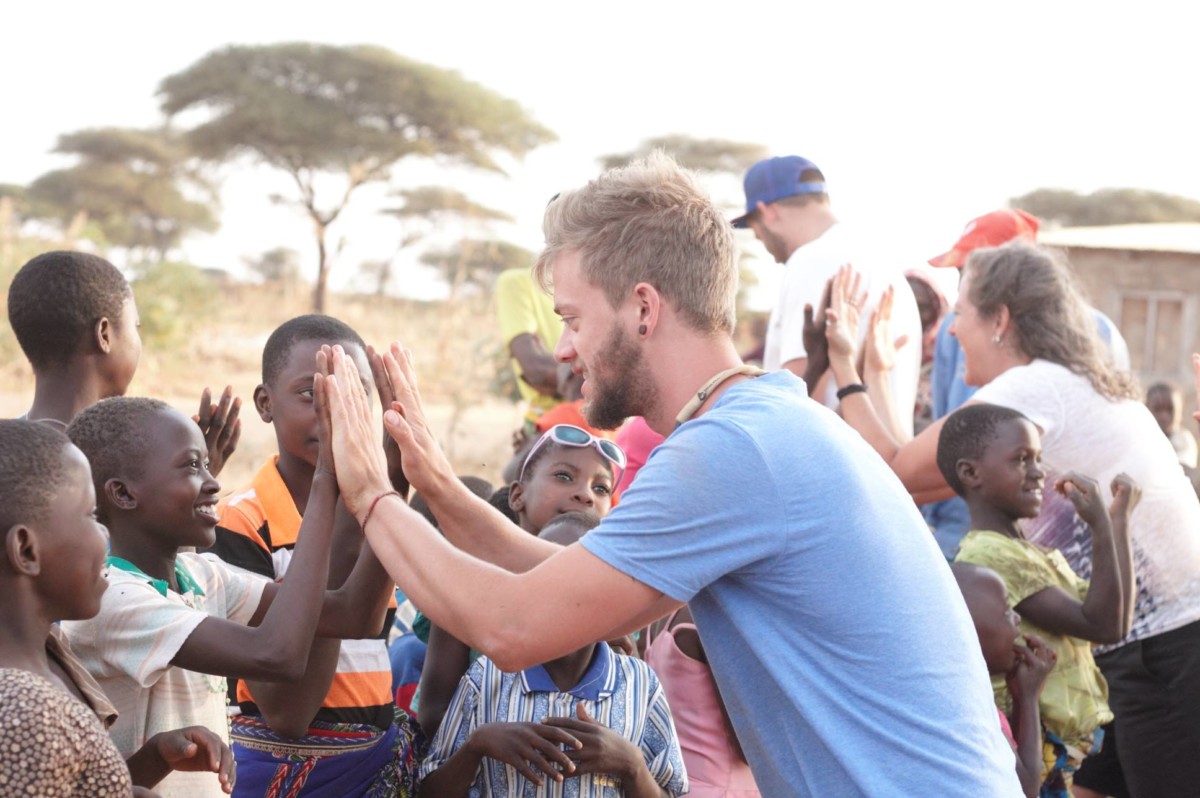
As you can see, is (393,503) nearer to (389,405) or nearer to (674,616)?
(389,405)

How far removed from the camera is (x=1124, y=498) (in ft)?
14.5

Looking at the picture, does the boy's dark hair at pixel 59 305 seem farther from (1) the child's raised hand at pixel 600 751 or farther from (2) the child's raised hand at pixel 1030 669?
(2) the child's raised hand at pixel 1030 669

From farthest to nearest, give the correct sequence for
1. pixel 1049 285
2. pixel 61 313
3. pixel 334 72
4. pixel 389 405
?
pixel 334 72, pixel 1049 285, pixel 61 313, pixel 389 405

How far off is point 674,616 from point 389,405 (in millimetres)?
1505

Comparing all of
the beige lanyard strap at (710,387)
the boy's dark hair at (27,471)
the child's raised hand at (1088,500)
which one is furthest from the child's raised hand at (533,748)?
the child's raised hand at (1088,500)

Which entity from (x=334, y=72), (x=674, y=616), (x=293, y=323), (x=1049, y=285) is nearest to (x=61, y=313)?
(x=293, y=323)

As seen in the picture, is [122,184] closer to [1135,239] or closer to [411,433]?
[1135,239]

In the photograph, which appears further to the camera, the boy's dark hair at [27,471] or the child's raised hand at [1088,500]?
the child's raised hand at [1088,500]

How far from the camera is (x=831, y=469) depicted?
2525 mm

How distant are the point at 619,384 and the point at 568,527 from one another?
1.02 m

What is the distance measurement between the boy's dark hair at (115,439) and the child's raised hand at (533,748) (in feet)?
3.46

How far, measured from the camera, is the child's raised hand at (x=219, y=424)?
352 centimetres

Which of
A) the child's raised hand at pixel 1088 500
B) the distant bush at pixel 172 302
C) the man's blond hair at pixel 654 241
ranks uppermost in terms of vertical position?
the man's blond hair at pixel 654 241

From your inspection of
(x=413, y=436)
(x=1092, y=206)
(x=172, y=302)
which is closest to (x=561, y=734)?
(x=413, y=436)
